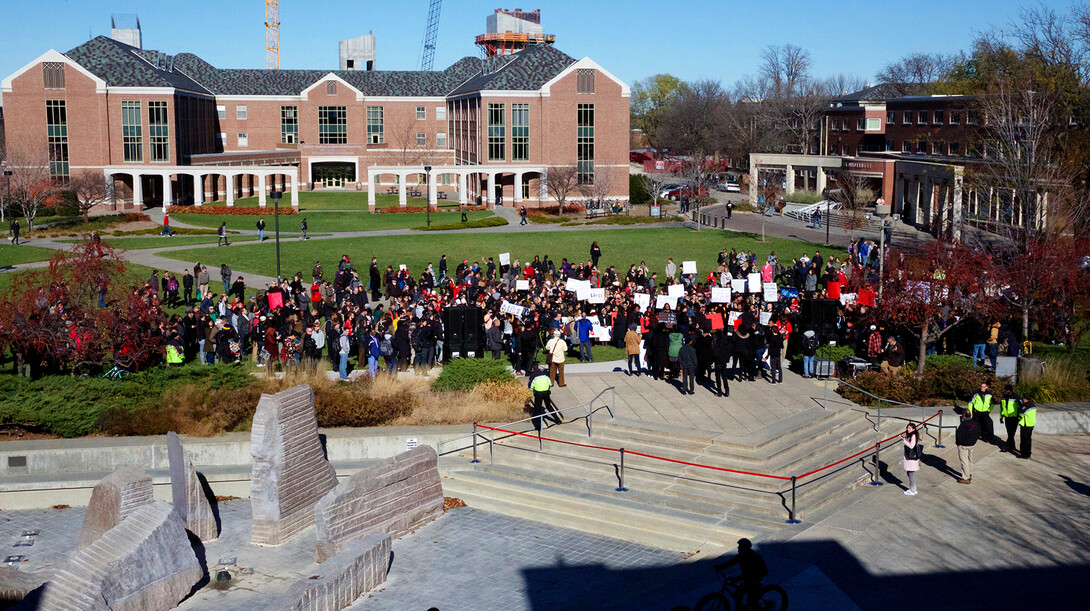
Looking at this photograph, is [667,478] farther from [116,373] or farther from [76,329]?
[76,329]

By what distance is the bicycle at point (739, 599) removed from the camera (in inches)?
511

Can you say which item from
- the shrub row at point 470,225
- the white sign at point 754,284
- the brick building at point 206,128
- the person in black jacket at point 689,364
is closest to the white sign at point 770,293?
the white sign at point 754,284

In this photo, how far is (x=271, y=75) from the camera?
9162 cm

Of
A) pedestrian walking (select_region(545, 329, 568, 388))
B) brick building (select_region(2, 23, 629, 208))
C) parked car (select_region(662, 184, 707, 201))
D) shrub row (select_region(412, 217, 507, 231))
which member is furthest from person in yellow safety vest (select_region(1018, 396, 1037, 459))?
brick building (select_region(2, 23, 629, 208))

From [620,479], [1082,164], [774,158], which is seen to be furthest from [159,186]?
[620,479]

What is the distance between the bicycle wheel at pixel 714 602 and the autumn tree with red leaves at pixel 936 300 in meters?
12.5

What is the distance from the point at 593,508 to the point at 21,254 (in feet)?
127

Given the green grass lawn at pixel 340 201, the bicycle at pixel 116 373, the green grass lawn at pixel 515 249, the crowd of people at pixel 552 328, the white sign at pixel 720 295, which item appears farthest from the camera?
the green grass lawn at pixel 340 201

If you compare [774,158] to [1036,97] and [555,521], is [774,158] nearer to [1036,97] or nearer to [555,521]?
[1036,97]

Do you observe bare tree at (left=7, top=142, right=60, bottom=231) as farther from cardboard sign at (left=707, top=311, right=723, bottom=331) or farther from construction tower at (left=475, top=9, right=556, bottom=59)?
construction tower at (left=475, top=9, right=556, bottom=59)

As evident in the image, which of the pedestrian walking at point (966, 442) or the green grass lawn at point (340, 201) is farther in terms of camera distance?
the green grass lawn at point (340, 201)

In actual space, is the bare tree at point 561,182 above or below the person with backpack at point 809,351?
above

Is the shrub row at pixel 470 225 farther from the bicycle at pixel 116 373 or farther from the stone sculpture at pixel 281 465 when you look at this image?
the stone sculpture at pixel 281 465

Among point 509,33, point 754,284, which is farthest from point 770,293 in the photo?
point 509,33
